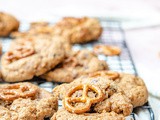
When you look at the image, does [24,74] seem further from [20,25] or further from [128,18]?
[128,18]

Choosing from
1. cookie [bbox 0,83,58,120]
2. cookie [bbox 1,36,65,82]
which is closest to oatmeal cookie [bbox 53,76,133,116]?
cookie [bbox 0,83,58,120]

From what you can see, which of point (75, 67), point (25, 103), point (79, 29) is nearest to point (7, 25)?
point (79, 29)

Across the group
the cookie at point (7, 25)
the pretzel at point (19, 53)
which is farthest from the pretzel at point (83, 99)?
the cookie at point (7, 25)

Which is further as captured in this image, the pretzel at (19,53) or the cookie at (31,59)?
the pretzel at (19,53)

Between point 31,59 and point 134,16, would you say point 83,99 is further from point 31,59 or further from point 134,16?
point 134,16

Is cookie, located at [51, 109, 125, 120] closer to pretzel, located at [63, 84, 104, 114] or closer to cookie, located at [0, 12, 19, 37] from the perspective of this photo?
pretzel, located at [63, 84, 104, 114]

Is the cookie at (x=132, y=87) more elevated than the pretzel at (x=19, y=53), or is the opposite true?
the pretzel at (x=19, y=53)

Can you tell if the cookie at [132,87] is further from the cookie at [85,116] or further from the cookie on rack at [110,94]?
the cookie at [85,116]

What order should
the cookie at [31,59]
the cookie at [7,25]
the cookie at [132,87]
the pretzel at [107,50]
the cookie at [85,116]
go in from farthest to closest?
the cookie at [7,25] < the pretzel at [107,50] < the cookie at [31,59] < the cookie at [132,87] < the cookie at [85,116]
